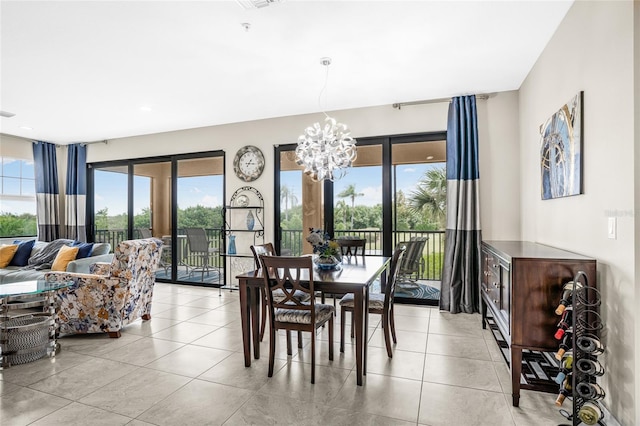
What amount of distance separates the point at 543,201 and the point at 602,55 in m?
1.48

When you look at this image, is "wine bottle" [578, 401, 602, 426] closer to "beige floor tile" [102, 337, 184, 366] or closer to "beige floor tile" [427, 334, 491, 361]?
"beige floor tile" [427, 334, 491, 361]

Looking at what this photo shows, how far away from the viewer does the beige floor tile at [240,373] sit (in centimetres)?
251

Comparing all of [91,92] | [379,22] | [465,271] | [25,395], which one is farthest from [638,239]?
[91,92]

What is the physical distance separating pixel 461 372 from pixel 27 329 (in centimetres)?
363

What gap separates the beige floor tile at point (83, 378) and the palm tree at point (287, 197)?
3.05 m

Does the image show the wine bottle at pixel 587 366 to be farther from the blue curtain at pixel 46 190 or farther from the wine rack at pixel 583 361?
the blue curtain at pixel 46 190

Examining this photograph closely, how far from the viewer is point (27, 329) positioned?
9.71 feet

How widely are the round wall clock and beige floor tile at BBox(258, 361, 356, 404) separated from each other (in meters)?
3.37

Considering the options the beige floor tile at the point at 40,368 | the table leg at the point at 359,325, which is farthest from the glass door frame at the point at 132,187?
the table leg at the point at 359,325

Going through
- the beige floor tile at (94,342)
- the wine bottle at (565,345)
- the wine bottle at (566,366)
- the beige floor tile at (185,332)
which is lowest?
the beige floor tile at (94,342)

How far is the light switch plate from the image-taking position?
194 cm

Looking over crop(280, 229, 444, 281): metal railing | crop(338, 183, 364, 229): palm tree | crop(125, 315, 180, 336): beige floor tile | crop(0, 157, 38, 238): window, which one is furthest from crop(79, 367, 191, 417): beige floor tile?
crop(0, 157, 38, 238): window

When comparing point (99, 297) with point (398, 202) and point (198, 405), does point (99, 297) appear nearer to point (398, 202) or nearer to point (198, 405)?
point (198, 405)

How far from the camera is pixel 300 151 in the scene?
3.54 metres
